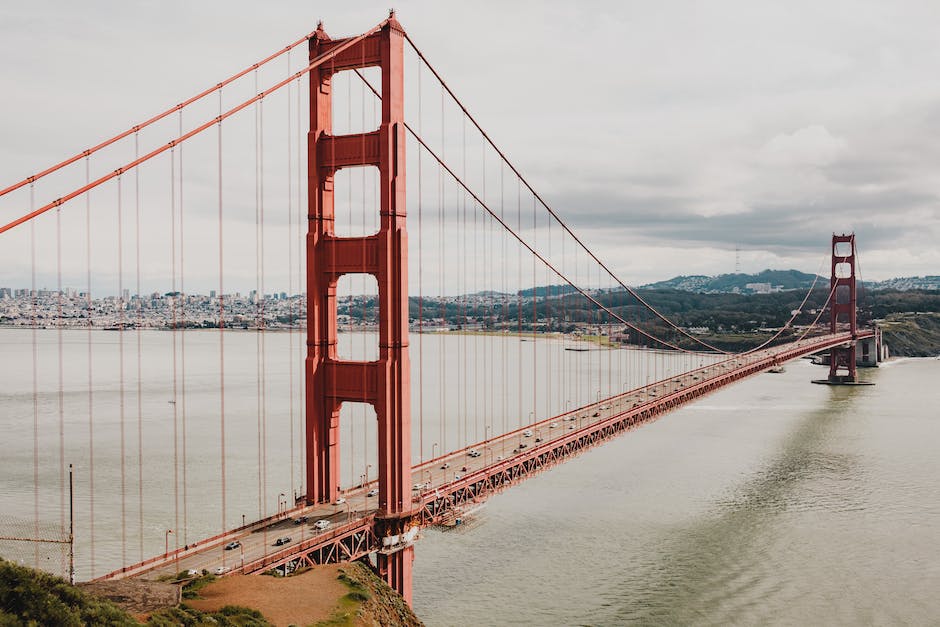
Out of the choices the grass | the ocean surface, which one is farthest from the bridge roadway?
the ocean surface

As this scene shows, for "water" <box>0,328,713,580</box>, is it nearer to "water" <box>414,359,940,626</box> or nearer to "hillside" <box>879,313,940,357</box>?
"water" <box>414,359,940,626</box>

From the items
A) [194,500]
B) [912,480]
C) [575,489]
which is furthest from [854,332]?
[194,500]

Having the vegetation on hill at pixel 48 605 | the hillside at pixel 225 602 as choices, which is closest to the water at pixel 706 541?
the hillside at pixel 225 602

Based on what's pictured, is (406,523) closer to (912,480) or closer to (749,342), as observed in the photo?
(912,480)

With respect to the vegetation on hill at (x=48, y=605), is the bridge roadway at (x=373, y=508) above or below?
below

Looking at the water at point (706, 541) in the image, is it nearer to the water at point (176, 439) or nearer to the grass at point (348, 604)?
the water at point (176, 439)
